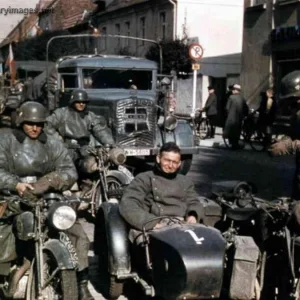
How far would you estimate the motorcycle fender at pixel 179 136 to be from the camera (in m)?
13.7

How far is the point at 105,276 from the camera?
668 centimetres

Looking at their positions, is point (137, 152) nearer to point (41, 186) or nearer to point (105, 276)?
point (105, 276)

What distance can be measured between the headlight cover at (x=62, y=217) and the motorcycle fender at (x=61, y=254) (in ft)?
0.61

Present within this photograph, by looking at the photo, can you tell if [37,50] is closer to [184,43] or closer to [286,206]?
[184,43]

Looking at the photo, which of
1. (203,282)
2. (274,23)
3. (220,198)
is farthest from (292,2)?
(203,282)

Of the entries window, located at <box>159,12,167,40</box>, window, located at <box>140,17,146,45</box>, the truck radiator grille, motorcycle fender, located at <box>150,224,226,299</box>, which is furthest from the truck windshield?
window, located at <box>140,17,146,45</box>

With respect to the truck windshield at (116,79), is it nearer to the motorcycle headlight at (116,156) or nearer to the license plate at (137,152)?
the license plate at (137,152)

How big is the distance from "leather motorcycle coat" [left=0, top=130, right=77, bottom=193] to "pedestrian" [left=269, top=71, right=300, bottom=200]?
157 cm

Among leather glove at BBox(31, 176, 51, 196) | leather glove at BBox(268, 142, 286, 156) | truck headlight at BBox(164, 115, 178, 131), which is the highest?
leather glove at BBox(268, 142, 286, 156)

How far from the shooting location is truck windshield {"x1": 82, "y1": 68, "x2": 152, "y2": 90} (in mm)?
13953

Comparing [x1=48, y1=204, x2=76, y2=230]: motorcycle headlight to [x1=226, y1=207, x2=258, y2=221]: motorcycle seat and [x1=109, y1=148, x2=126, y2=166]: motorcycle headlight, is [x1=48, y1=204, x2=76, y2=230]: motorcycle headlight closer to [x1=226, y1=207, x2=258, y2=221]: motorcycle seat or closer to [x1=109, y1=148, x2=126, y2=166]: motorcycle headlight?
[x1=226, y1=207, x2=258, y2=221]: motorcycle seat

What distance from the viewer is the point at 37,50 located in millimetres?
41688

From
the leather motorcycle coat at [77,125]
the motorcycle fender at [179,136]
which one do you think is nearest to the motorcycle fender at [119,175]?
the leather motorcycle coat at [77,125]

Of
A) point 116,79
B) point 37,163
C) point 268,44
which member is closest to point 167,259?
point 37,163
